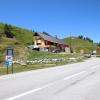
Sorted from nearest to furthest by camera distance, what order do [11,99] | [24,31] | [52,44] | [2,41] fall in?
[11,99]
[2,41]
[24,31]
[52,44]

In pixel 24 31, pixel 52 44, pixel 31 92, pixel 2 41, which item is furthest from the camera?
pixel 52 44

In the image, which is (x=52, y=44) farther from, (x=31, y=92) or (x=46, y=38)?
(x=31, y=92)

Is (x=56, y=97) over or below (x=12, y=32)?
below

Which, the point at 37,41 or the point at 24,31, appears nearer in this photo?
the point at 24,31

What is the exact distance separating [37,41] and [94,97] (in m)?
99.0

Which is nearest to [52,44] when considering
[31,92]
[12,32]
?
[12,32]

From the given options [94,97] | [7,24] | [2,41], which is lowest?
[94,97]

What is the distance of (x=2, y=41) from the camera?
56.7 metres

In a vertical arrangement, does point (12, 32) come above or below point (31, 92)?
above

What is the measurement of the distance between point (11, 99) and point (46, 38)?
337 feet

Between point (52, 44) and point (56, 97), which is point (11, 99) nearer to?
point (56, 97)

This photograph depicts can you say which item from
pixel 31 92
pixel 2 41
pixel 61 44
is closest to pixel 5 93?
pixel 31 92

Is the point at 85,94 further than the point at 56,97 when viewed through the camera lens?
Yes

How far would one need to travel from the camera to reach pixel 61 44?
127 m
